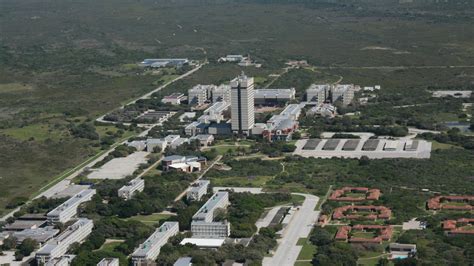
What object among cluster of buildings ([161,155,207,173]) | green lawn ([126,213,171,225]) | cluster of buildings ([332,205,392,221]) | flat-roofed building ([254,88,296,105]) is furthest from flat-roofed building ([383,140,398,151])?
green lawn ([126,213,171,225])

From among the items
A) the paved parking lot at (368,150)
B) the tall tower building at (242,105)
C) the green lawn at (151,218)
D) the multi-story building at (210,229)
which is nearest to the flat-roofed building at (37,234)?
the green lawn at (151,218)

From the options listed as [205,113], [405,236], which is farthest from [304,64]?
[405,236]

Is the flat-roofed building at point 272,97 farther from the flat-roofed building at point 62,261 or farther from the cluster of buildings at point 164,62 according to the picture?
the flat-roofed building at point 62,261

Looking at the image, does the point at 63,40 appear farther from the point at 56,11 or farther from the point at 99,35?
the point at 56,11

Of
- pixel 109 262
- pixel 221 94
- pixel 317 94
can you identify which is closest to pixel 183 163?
pixel 109 262

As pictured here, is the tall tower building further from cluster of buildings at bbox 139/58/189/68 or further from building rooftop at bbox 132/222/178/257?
cluster of buildings at bbox 139/58/189/68

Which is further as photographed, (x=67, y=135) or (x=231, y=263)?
(x=67, y=135)
